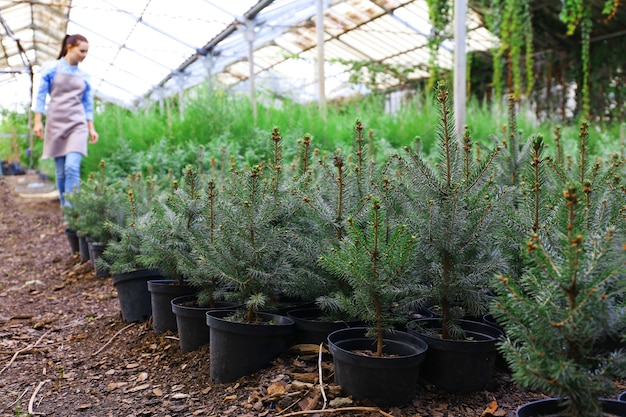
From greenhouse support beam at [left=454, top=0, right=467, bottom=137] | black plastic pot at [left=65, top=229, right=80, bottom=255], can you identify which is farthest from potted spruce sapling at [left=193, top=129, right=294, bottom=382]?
black plastic pot at [left=65, top=229, right=80, bottom=255]

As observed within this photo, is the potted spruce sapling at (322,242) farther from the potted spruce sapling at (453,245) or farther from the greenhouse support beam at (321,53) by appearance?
the greenhouse support beam at (321,53)

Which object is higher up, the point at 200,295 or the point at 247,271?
the point at 247,271

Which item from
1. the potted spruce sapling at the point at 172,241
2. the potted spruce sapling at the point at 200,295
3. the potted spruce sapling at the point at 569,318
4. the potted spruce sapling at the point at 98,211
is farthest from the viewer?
the potted spruce sapling at the point at 98,211

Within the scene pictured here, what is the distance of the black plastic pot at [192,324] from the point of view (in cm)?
204

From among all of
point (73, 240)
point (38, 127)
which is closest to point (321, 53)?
point (38, 127)

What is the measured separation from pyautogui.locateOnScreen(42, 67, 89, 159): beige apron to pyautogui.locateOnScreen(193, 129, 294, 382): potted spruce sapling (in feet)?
11.0

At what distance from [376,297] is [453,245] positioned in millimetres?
253

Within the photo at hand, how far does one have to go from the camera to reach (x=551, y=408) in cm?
118

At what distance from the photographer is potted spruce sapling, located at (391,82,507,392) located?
1.54 metres

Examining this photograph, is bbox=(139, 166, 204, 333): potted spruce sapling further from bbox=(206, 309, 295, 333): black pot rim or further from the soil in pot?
the soil in pot

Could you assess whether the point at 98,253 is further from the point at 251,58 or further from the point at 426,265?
the point at 251,58

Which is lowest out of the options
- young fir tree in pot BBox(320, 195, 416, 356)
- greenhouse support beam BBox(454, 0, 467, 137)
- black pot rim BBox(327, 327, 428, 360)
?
black pot rim BBox(327, 327, 428, 360)

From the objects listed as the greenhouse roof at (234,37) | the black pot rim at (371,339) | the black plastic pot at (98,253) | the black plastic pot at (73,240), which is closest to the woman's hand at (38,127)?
the black plastic pot at (73,240)

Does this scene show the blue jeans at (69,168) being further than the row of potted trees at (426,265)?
Yes
